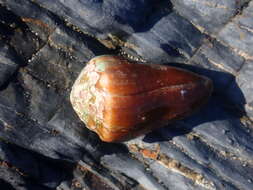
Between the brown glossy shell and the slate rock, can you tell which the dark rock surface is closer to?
the slate rock

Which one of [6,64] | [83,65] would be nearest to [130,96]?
[83,65]

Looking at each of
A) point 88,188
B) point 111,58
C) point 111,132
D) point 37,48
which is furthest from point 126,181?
point 37,48

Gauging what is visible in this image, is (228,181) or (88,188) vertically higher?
(228,181)

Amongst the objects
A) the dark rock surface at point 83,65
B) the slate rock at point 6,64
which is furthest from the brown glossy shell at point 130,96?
the slate rock at point 6,64

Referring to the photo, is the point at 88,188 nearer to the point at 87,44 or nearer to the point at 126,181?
the point at 126,181

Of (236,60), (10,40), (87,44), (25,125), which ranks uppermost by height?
(236,60)

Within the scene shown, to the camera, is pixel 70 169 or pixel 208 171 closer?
pixel 208 171
